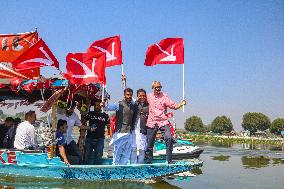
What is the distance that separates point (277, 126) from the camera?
11444 centimetres

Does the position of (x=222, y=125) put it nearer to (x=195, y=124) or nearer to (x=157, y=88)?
(x=195, y=124)

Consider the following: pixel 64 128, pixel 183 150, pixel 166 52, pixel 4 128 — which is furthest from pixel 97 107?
pixel 183 150

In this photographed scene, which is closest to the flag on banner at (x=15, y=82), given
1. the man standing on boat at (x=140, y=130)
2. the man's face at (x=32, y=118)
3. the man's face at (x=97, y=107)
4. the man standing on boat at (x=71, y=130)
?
the man's face at (x=32, y=118)

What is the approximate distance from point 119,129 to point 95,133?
3.09ft

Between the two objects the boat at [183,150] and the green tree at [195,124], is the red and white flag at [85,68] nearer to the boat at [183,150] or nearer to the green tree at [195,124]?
the boat at [183,150]

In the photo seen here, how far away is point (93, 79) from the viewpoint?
10727 millimetres

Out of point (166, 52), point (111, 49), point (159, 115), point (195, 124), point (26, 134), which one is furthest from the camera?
point (195, 124)

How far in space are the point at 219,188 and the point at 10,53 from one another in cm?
996

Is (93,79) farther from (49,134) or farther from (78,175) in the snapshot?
(78,175)

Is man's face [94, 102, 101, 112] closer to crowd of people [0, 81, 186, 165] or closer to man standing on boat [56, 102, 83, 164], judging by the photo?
crowd of people [0, 81, 186, 165]

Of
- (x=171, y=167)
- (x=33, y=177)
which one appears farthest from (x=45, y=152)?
(x=171, y=167)

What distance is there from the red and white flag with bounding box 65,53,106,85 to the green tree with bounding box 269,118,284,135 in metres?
110

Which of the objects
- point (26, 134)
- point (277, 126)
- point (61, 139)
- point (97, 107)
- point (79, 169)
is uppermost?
point (277, 126)

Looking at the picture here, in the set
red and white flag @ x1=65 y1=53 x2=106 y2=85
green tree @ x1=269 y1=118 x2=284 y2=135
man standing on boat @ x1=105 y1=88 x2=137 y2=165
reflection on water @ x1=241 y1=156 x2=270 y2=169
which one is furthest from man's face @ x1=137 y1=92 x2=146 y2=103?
green tree @ x1=269 y1=118 x2=284 y2=135
